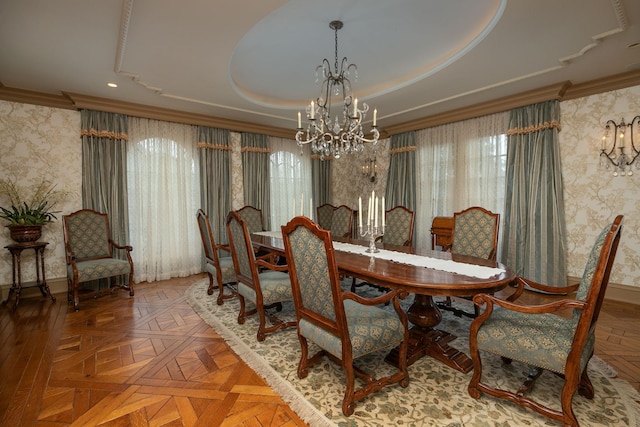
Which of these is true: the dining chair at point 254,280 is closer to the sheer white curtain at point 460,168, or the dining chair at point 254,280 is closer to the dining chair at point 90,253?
the dining chair at point 90,253

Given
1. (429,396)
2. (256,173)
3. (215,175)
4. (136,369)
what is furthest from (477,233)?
(215,175)

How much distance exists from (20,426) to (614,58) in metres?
5.33

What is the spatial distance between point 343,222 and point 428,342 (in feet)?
8.19

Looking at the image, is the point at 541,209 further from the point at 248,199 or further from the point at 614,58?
the point at 248,199

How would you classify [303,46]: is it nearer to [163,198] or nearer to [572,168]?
[163,198]

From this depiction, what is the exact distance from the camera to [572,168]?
3.68 meters

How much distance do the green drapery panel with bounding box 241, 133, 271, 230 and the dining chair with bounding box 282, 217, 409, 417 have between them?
367cm

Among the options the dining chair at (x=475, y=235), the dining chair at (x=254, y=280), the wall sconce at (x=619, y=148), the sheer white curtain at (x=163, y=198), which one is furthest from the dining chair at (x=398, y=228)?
the sheer white curtain at (x=163, y=198)

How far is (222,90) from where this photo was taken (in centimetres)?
375

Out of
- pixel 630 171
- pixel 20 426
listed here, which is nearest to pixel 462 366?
pixel 20 426

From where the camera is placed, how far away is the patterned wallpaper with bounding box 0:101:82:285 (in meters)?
3.59

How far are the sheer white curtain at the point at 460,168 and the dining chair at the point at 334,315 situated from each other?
3.33 meters

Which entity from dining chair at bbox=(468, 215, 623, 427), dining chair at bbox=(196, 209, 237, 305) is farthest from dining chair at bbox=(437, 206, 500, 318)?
dining chair at bbox=(196, 209, 237, 305)

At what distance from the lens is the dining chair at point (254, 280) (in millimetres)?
2436
